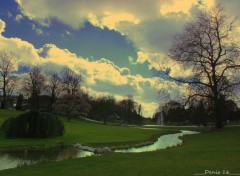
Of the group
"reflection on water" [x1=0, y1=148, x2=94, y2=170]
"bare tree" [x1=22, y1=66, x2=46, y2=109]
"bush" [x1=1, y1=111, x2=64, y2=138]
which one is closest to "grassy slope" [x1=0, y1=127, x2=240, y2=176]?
"reflection on water" [x1=0, y1=148, x2=94, y2=170]

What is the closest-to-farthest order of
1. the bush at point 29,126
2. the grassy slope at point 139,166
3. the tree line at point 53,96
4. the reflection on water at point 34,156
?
the grassy slope at point 139,166 → the reflection on water at point 34,156 → the bush at point 29,126 → the tree line at point 53,96

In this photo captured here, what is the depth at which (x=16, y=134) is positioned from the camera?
38781 millimetres

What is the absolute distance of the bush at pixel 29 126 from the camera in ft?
127

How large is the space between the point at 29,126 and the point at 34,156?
11763mm

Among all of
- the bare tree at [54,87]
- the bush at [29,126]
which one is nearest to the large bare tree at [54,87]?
the bare tree at [54,87]

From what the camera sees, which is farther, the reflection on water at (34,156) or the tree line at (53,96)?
the tree line at (53,96)

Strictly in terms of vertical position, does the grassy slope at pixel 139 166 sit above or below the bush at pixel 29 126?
below

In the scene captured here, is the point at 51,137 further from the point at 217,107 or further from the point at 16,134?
the point at 217,107

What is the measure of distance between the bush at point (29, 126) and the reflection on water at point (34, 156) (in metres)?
7.53

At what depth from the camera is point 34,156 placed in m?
28.0

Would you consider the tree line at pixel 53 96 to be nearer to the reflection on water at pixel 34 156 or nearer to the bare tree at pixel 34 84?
the bare tree at pixel 34 84

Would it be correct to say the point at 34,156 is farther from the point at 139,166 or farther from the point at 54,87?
the point at 54,87

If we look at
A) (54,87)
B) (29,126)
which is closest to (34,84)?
(54,87)

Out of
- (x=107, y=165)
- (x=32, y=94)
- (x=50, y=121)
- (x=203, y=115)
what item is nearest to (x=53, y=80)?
(x=32, y=94)
